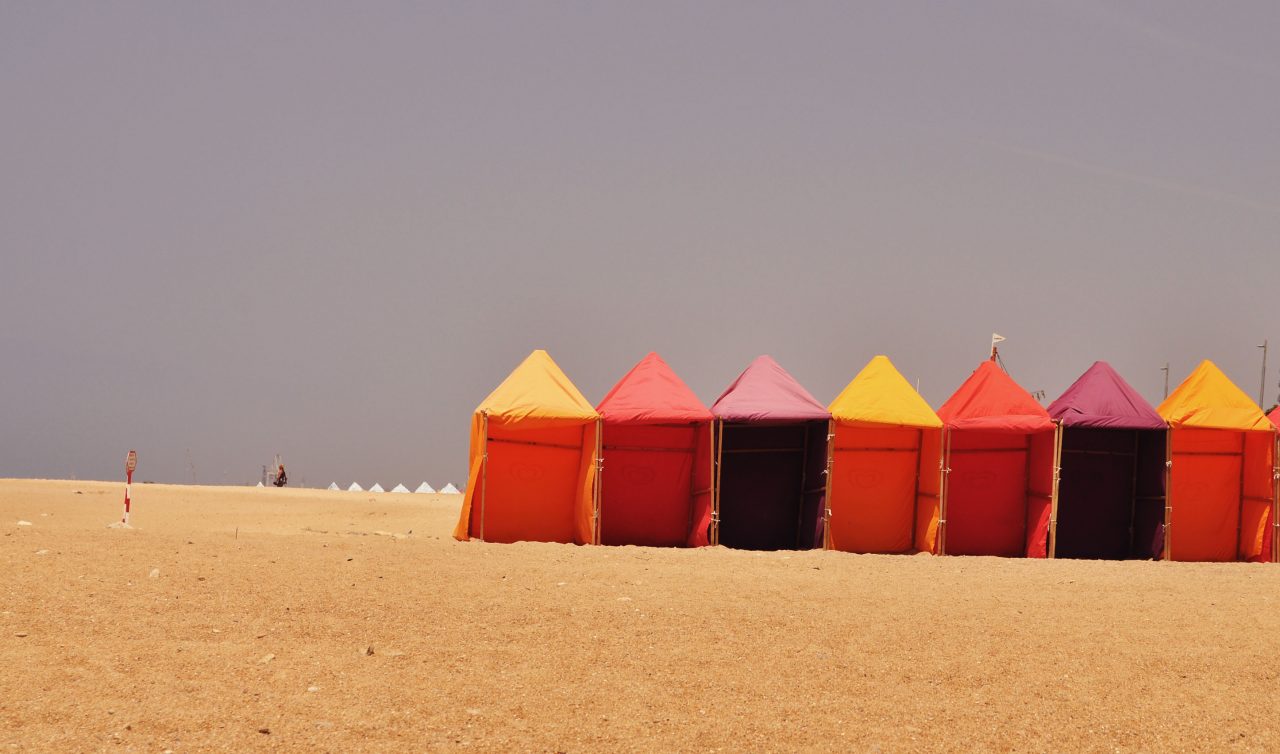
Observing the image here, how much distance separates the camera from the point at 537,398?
1748 cm

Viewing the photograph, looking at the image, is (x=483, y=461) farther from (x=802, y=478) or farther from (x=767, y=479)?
(x=802, y=478)

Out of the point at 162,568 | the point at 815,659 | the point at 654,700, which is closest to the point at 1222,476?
the point at 815,659

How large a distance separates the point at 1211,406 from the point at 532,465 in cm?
1110

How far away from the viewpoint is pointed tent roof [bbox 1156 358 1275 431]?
60.3 feet

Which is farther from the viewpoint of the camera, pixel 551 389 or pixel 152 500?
pixel 152 500

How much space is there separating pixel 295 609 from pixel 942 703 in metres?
5.26

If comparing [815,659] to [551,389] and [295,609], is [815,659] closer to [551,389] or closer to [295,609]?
[295,609]

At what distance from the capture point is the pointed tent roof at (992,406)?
59.1 ft

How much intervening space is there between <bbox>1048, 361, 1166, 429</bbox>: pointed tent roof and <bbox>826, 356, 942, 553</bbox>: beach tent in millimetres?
2180

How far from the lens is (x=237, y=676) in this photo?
7664 mm

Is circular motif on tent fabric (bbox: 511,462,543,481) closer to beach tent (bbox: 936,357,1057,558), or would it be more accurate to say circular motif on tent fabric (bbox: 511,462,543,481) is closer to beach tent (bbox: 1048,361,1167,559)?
beach tent (bbox: 936,357,1057,558)

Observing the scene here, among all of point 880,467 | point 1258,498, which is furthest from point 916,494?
point 1258,498

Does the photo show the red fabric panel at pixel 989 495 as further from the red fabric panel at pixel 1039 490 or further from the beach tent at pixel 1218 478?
the beach tent at pixel 1218 478

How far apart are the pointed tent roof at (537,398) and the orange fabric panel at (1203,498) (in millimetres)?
9739
